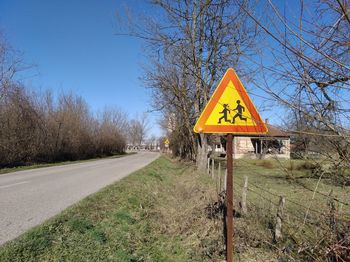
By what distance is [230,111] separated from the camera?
3729mm

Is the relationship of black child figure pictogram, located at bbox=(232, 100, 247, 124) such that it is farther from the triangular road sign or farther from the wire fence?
the wire fence

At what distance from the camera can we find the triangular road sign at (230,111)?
3.63m

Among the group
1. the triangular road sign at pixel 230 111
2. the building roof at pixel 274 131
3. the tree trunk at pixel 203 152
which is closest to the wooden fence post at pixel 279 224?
the triangular road sign at pixel 230 111

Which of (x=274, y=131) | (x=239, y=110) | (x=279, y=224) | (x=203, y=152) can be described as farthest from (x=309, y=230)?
(x=203, y=152)

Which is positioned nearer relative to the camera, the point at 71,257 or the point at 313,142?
the point at 313,142

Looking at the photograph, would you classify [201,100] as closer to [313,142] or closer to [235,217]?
[235,217]

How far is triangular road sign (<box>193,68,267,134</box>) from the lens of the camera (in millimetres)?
3631

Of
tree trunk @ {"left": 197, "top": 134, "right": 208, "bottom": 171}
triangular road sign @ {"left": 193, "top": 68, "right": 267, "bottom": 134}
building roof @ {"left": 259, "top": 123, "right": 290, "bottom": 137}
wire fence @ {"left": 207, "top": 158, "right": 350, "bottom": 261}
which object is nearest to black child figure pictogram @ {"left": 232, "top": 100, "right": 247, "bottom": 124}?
triangular road sign @ {"left": 193, "top": 68, "right": 267, "bottom": 134}

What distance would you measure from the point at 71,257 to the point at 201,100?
1444cm

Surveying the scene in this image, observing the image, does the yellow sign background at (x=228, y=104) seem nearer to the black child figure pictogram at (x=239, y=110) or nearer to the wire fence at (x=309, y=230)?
the black child figure pictogram at (x=239, y=110)

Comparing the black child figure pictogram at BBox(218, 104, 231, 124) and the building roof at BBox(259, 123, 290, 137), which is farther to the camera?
the black child figure pictogram at BBox(218, 104, 231, 124)

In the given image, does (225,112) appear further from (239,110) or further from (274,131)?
(274,131)

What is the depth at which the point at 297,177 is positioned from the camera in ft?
10.1

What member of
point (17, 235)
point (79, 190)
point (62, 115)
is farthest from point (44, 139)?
point (17, 235)
